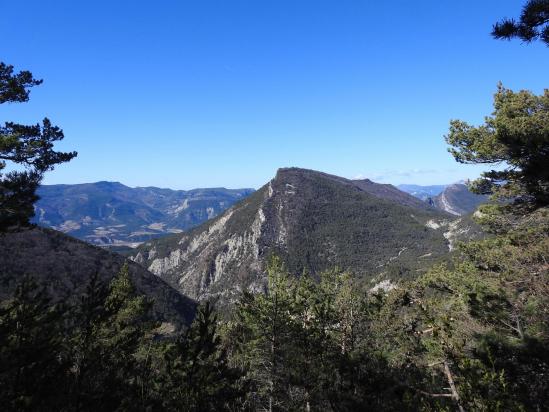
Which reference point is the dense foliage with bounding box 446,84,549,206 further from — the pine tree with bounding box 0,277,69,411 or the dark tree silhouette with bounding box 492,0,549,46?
the pine tree with bounding box 0,277,69,411

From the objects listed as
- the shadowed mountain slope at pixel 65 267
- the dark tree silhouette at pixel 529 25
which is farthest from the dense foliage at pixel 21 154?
the shadowed mountain slope at pixel 65 267

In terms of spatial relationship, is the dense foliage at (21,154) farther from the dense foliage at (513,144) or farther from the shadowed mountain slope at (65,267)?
the shadowed mountain slope at (65,267)

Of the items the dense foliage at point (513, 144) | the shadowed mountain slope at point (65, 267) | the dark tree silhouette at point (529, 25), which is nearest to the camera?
the dark tree silhouette at point (529, 25)

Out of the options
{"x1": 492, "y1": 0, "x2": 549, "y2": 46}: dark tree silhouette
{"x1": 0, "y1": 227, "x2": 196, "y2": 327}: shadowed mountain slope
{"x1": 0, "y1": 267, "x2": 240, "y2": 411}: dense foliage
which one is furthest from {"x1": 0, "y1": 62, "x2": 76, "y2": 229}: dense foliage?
{"x1": 0, "y1": 227, "x2": 196, "y2": 327}: shadowed mountain slope

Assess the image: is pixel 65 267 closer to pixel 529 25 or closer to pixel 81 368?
pixel 81 368

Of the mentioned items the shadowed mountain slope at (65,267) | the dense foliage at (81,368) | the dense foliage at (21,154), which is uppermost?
the dense foliage at (21,154)

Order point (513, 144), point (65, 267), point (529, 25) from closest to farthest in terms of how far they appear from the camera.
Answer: point (529, 25), point (513, 144), point (65, 267)

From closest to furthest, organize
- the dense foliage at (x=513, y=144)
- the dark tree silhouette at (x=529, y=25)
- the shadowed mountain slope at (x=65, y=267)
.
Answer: the dark tree silhouette at (x=529, y=25) < the dense foliage at (x=513, y=144) < the shadowed mountain slope at (x=65, y=267)

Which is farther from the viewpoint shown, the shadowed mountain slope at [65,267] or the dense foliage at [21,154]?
the shadowed mountain slope at [65,267]

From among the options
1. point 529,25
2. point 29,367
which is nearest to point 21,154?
point 29,367

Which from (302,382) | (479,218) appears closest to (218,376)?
(302,382)

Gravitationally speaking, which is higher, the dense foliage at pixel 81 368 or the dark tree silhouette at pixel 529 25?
the dark tree silhouette at pixel 529 25

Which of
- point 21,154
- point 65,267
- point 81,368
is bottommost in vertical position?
point 65,267

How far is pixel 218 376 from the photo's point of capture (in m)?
15.0
